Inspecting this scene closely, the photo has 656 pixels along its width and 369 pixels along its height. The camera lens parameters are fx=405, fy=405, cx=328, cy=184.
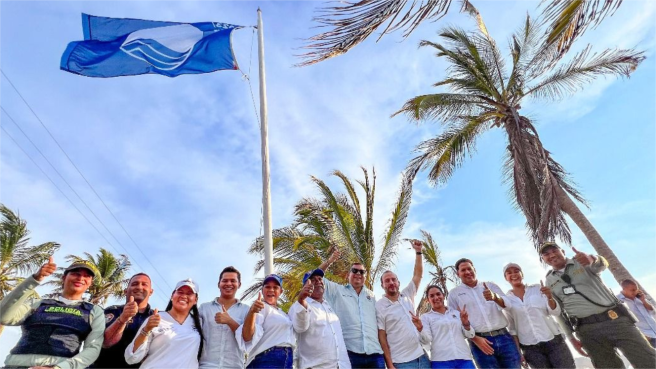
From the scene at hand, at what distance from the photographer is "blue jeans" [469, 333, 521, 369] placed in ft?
15.6

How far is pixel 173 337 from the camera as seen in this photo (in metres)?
3.56

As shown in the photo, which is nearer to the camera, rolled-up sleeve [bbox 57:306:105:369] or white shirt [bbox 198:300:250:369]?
rolled-up sleeve [bbox 57:306:105:369]

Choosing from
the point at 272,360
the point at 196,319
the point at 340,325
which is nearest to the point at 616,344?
the point at 340,325

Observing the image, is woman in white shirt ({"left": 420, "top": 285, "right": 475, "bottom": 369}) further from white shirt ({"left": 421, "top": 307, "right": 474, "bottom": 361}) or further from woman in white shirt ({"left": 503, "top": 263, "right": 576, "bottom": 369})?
woman in white shirt ({"left": 503, "top": 263, "right": 576, "bottom": 369})

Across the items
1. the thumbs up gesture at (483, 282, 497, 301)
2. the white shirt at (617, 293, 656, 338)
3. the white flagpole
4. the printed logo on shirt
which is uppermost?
the white flagpole

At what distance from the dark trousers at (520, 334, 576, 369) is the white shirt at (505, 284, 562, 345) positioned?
61 millimetres

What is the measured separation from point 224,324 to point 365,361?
1639mm

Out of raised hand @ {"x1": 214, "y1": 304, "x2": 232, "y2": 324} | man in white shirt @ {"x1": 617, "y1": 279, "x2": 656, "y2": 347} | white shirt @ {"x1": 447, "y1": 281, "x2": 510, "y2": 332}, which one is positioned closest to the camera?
raised hand @ {"x1": 214, "y1": 304, "x2": 232, "y2": 324}

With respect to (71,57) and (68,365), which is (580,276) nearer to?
(68,365)

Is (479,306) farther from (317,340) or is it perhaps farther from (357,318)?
(317,340)

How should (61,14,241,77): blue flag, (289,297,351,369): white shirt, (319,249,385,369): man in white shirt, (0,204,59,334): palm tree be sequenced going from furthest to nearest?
(0,204,59,334): palm tree → (61,14,241,77): blue flag → (319,249,385,369): man in white shirt → (289,297,351,369): white shirt

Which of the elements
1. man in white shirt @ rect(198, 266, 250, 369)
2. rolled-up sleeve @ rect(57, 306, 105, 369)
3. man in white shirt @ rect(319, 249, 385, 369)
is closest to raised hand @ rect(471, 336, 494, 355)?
man in white shirt @ rect(319, 249, 385, 369)

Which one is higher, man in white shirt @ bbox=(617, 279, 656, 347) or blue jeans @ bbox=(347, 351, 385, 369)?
man in white shirt @ bbox=(617, 279, 656, 347)

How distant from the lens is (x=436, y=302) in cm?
518
